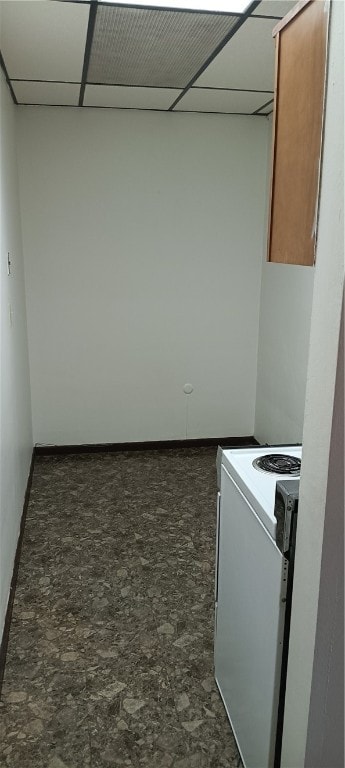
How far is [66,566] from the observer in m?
3.03

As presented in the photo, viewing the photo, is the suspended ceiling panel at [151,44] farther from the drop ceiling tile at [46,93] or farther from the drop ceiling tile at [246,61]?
the drop ceiling tile at [46,93]

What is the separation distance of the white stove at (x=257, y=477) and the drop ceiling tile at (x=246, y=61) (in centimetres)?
178

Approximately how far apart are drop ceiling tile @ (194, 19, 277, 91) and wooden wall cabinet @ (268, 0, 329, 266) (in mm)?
1200

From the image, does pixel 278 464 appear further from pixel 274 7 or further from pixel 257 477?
pixel 274 7

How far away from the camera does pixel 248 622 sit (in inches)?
68.8

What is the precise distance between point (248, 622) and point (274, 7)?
2.26 meters

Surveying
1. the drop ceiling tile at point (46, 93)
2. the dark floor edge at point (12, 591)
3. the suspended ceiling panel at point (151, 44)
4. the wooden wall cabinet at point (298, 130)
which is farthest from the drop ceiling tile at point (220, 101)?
the dark floor edge at point (12, 591)

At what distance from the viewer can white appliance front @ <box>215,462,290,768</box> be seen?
1.54m

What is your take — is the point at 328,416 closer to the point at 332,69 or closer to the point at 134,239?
the point at 332,69

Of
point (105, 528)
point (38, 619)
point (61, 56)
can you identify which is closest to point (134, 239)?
point (61, 56)

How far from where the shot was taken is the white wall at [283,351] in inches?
147

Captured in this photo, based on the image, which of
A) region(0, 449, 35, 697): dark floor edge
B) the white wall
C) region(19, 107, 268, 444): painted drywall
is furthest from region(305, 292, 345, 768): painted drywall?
region(19, 107, 268, 444): painted drywall

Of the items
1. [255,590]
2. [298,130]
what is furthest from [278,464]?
[298,130]

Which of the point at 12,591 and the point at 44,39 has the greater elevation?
the point at 44,39
